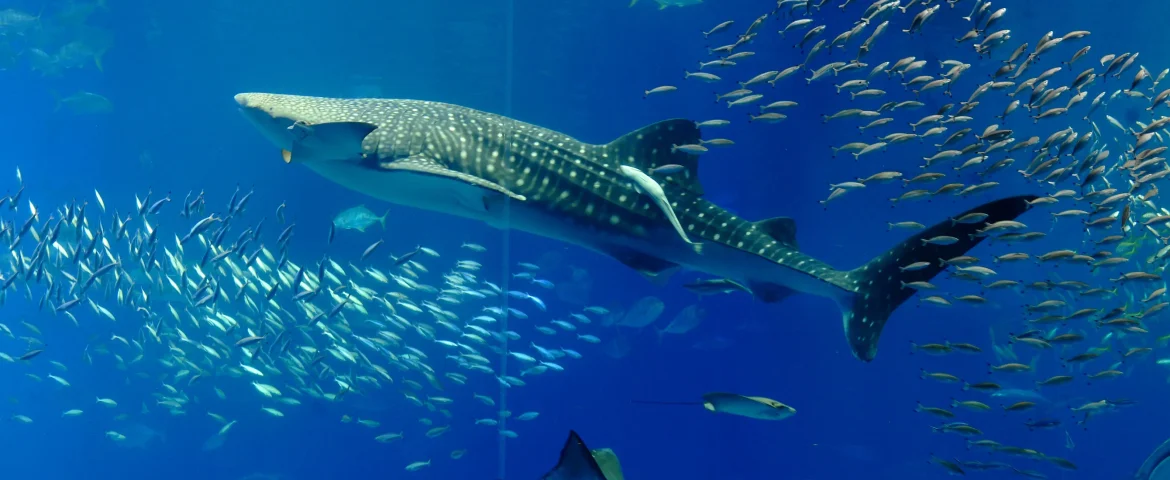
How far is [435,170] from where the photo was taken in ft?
15.9

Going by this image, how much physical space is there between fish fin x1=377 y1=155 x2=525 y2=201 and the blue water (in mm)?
5663

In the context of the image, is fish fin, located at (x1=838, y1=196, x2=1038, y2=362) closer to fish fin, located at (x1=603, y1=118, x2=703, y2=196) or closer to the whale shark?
the whale shark

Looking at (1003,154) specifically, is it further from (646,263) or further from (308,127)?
(308,127)

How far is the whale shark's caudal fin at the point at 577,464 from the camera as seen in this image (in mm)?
3357

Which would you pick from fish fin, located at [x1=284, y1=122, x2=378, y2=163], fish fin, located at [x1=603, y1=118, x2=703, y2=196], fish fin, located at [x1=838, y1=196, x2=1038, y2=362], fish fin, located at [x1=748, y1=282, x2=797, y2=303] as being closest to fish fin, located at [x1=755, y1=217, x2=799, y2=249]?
fish fin, located at [x1=748, y1=282, x2=797, y2=303]

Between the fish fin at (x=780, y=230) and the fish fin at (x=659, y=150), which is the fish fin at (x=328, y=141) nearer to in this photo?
the fish fin at (x=659, y=150)

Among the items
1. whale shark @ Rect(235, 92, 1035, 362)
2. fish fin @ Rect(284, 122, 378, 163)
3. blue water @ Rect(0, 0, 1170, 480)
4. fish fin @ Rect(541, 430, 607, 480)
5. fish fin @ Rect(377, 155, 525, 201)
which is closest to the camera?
fish fin @ Rect(541, 430, 607, 480)

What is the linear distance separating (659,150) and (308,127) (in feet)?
8.93

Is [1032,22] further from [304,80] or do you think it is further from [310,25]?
[304,80]

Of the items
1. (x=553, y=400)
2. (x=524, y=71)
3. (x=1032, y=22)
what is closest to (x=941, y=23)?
(x=1032, y=22)

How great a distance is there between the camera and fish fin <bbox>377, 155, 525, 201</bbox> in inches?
190

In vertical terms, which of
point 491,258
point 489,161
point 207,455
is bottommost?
point 207,455

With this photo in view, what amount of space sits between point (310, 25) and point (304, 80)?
2375 mm

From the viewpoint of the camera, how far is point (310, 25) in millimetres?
15875
